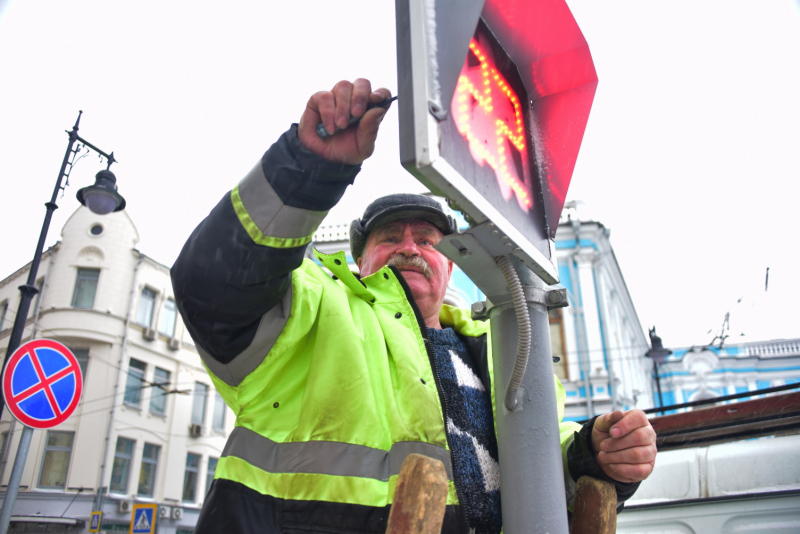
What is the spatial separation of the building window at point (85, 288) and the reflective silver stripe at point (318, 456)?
23815 millimetres

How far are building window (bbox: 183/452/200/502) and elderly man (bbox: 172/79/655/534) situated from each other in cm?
2490

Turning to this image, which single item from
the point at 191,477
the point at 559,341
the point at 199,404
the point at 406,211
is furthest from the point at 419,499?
the point at 199,404

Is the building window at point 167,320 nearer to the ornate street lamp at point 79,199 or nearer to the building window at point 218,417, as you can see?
the building window at point 218,417

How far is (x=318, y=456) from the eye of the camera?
1525mm

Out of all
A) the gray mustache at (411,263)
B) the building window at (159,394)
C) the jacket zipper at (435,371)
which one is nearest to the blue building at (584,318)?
the building window at (159,394)

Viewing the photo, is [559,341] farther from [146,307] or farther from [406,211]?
[146,307]

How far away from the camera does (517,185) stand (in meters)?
1.47

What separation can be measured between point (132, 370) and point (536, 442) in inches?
951

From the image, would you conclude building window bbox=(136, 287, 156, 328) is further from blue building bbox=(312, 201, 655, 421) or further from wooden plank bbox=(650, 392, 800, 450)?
wooden plank bbox=(650, 392, 800, 450)

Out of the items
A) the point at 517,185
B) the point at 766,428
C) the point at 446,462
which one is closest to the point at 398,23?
the point at 517,185

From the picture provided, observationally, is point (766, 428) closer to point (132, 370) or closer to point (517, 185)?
point (517, 185)

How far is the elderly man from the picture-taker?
1.44 meters

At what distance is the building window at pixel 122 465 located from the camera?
21.3 metres

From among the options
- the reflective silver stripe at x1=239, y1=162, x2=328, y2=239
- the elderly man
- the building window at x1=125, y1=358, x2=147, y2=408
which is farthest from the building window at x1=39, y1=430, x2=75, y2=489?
the reflective silver stripe at x1=239, y1=162, x2=328, y2=239
